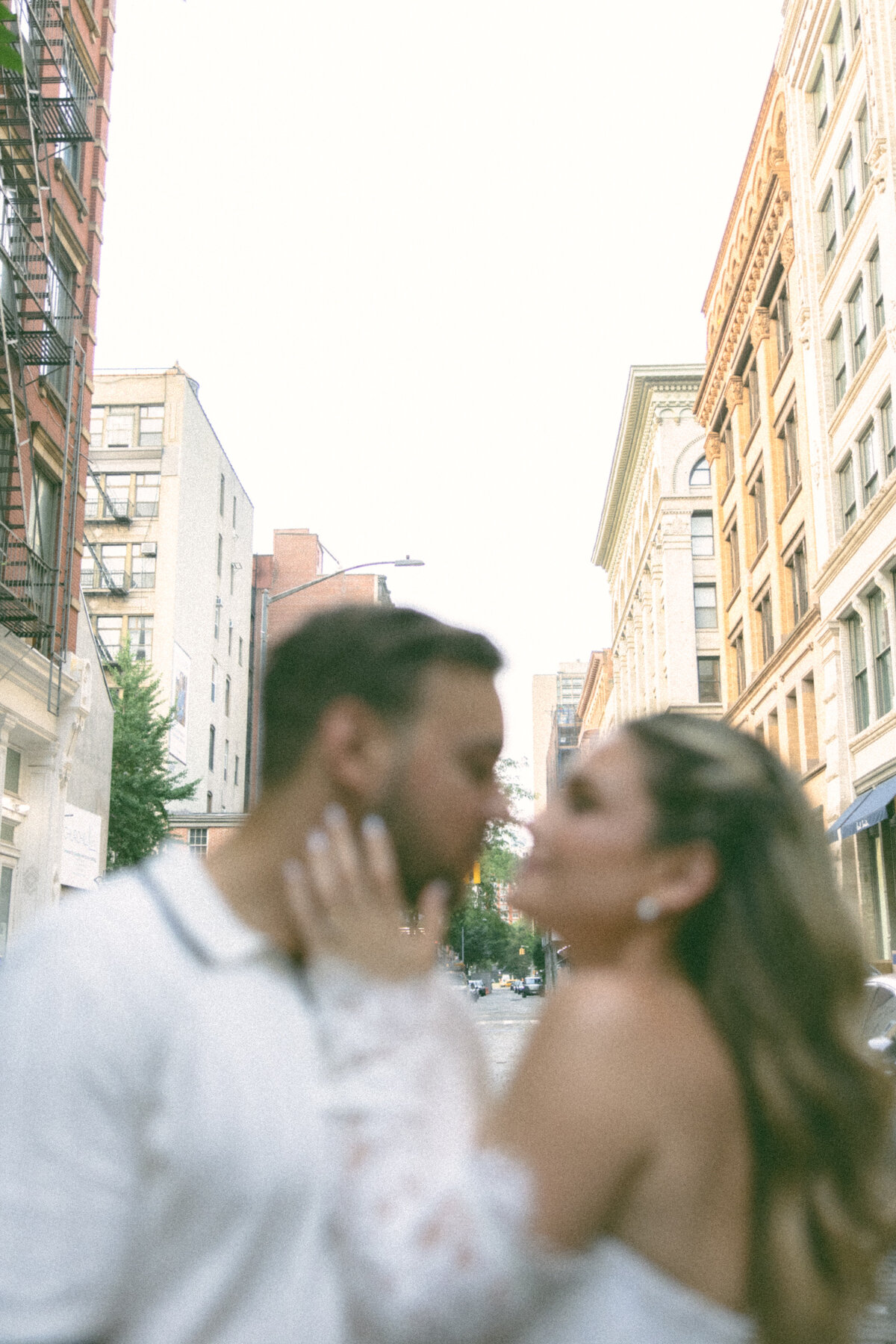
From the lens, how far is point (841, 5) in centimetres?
3192

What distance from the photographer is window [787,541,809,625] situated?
37031 millimetres

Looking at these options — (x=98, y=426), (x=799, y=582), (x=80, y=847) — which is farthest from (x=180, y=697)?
(x=799, y=582)

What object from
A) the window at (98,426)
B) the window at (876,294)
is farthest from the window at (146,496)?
the window at (876,294)

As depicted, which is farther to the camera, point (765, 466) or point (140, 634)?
point (140, 634)

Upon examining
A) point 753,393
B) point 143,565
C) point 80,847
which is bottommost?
point 80,847

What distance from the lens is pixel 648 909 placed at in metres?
1.78

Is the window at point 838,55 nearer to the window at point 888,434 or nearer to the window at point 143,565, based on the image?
the window at point 888,434

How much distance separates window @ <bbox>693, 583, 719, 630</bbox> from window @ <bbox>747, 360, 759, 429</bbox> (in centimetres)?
1702

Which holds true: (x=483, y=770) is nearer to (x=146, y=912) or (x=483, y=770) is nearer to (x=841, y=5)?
(x=146, y=912)

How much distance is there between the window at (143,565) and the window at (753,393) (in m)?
27.2

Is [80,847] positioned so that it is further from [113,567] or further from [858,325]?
[113,567]

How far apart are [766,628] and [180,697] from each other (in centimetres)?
2710

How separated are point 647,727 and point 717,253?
50706 millimetres

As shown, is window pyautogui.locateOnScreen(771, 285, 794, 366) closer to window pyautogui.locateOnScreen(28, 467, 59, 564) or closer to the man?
window pyautogui.locateOnScreen(28, 467, 59, 564)
